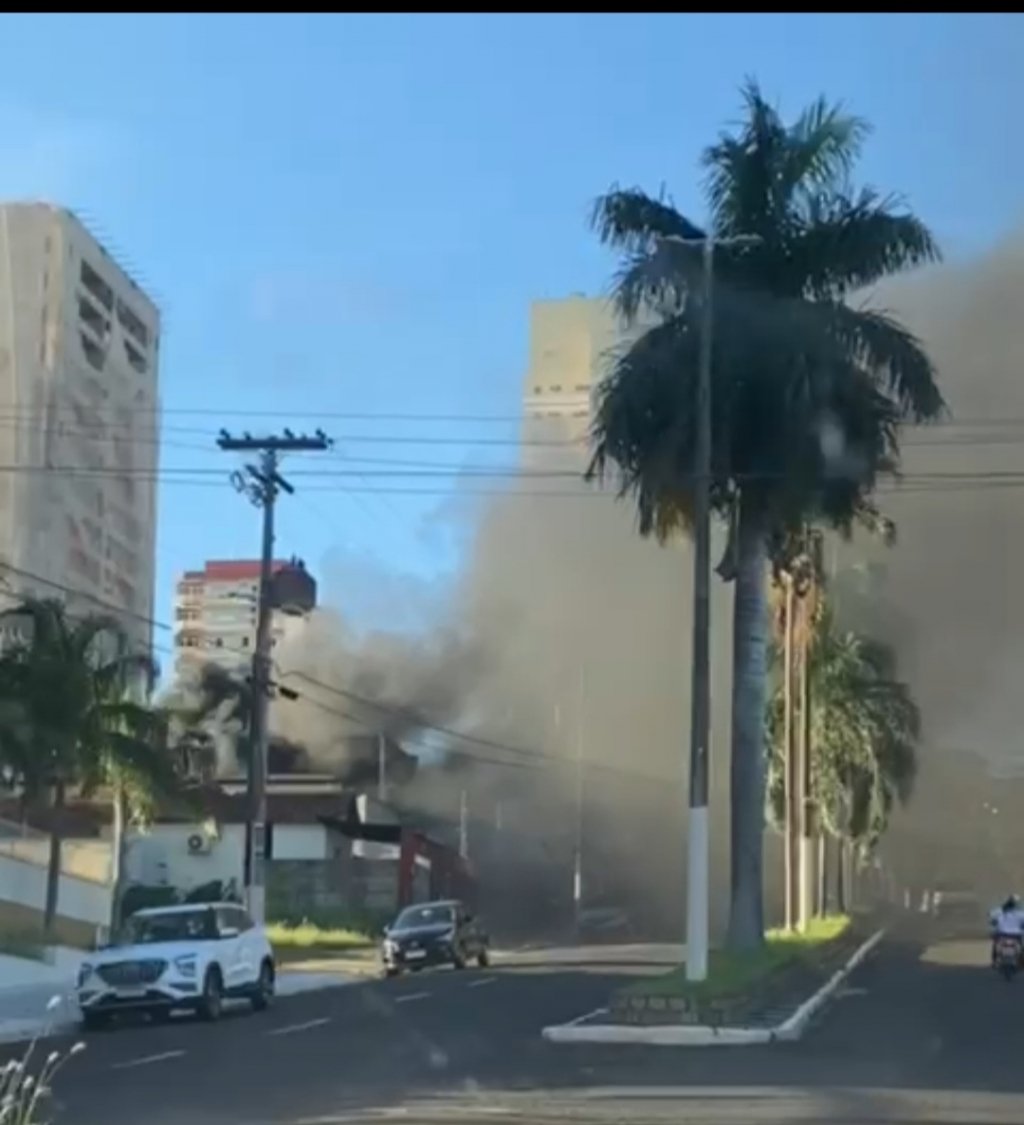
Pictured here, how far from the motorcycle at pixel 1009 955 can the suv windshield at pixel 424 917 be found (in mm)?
11344

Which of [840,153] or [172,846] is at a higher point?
[840,153]

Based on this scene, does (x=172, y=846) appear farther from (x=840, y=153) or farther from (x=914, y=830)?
(x=914, y=830)

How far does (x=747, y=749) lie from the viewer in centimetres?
2970

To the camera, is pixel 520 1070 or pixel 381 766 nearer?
pixel 520 1070

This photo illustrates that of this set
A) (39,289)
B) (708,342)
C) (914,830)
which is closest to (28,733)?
(708,342)

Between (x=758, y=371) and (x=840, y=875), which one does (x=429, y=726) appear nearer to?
(x=840, y=875)

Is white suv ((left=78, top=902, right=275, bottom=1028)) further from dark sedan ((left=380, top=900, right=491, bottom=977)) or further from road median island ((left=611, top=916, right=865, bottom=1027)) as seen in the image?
dark sedan ((left=380, top=900, right=491, bottom=977))

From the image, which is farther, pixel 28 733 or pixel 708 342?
pixel 28 733

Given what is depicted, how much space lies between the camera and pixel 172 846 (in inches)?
2404

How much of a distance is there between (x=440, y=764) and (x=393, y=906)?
60.9 ft

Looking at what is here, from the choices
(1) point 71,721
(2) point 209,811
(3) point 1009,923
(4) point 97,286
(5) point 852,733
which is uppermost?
(4) point 97,286

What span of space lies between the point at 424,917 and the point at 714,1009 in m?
21.6

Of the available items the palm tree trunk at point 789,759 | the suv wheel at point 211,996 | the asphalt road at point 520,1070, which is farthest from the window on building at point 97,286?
the suv wheel at point 211,996

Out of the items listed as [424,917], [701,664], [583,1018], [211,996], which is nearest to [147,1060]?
[583,1018]
